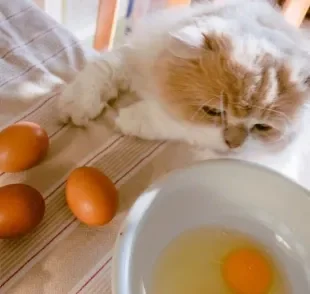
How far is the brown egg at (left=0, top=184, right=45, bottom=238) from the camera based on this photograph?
679mm

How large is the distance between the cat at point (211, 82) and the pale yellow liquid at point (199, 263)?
18 cm

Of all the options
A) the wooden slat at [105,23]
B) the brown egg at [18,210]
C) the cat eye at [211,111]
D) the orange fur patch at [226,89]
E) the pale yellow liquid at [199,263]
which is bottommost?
the wooden slat at [105,23]

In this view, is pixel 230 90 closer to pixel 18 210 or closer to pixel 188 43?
pixel 188 43

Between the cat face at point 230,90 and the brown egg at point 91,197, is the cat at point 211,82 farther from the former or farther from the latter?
the brown egg at point 91,197

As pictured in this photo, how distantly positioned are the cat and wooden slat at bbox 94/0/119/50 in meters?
0.39

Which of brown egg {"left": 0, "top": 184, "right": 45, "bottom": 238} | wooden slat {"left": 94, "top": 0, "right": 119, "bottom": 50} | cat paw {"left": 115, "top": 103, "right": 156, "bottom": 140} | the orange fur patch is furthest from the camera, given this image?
wooden slat {"left": 94, "top": 0, "right": 119, "bottom": 50}

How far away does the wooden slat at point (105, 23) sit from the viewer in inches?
53.2

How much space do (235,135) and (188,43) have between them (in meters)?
0.17

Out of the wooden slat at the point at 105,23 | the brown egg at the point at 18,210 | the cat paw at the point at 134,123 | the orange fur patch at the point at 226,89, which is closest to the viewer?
the brown egg at the point at 18,210

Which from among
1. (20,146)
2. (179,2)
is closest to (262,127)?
(20,146)

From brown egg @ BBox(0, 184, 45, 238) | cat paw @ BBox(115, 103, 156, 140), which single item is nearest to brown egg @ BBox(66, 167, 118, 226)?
brown egg @ BBox(0, 184, 45, 238)

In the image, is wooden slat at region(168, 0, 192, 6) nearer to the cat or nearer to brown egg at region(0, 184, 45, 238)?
the cat

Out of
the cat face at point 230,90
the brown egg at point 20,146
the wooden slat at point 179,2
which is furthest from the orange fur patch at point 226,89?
the wooden slat at point 179,2

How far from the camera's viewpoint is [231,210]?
0.79 meters
